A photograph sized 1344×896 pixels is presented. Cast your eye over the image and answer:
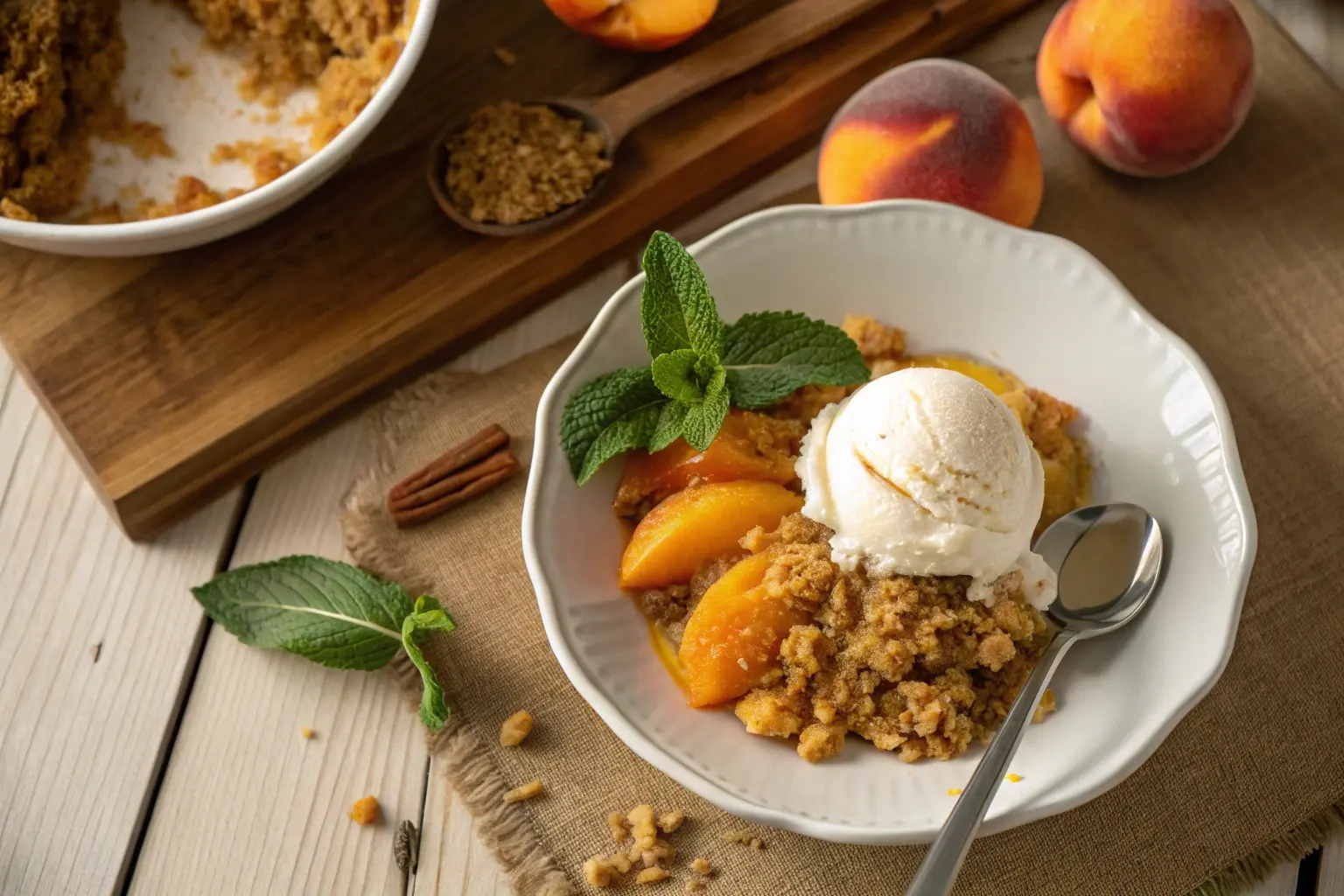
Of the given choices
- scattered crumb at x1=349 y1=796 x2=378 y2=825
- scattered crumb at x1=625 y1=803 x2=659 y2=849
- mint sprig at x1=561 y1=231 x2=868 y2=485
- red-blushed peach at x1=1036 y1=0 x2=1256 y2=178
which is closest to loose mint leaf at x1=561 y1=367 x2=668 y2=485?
mint sprig at x1=561 y1=231 x2=868 y2=485

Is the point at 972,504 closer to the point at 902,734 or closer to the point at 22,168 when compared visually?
the point at 902,734

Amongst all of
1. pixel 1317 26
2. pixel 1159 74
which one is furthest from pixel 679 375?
pixel 1317 26

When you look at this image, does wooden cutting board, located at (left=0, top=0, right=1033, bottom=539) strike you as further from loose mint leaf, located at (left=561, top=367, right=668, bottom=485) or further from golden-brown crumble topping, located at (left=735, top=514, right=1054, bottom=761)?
golden-brown crumble topping, located at (left=735, top=514, right=1054, bottom=761)

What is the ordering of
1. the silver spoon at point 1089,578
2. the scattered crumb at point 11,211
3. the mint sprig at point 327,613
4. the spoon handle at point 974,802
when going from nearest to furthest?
the spoon handle at point 974,802 → the silver spoon at point 1089,578 → the mint sprig at point 327,613 → the scattered crumb at point 11,211

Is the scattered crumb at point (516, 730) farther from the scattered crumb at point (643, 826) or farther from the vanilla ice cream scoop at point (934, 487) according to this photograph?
the vanilla ice cream scoop at point (934, 487)

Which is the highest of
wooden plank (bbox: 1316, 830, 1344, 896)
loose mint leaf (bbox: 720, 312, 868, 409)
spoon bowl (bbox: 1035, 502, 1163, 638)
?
loose mint leaf (bbox: 720, 312, 868, 409)

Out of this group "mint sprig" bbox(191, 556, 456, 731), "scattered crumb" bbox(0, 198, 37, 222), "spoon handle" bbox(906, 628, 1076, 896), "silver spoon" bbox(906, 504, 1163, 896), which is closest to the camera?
"spoon handle" bbox(906, 628, 1076, 896)

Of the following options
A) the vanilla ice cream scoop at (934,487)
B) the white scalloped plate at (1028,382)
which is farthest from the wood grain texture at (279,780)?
the vanilla ice cream scoop at (934,487)
